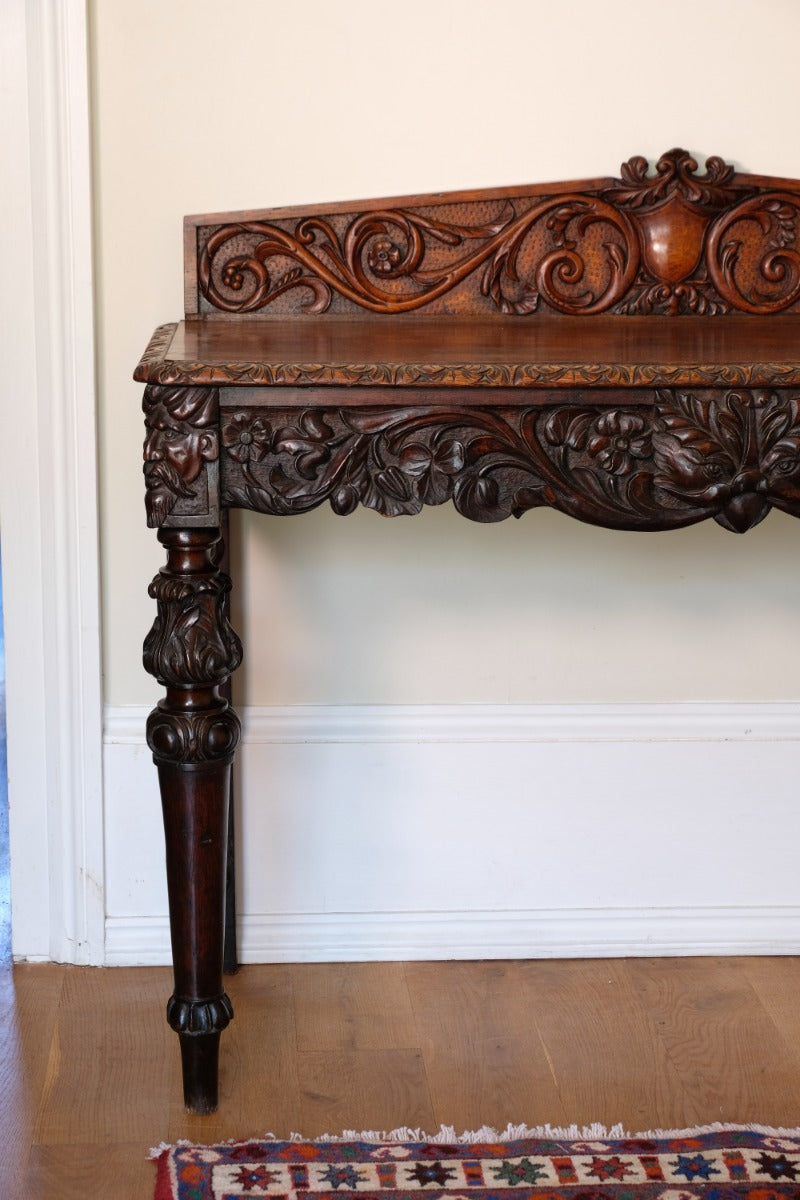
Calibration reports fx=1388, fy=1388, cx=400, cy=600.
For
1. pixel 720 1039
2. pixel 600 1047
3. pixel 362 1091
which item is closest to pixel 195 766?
pixel 362 1091

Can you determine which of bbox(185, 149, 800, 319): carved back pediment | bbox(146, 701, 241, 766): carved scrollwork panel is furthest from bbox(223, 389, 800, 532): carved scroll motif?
bbox(185, 149, 800, 319): carved back pediment

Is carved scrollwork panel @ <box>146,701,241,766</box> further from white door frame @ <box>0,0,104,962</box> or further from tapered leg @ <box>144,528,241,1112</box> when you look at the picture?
white door frame @ <box>0,0,104,962</box>

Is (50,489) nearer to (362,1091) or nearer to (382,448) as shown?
(382,448)

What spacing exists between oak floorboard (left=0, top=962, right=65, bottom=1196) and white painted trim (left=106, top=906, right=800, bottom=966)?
12cm

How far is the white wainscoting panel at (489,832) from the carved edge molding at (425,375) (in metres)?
0.78

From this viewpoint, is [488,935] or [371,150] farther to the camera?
[488,935]

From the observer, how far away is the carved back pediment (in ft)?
6.48

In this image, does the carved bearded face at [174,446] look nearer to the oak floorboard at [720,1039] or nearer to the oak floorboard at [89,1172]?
the oak floorboard at [89,1172]

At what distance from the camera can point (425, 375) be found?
145 centimetres

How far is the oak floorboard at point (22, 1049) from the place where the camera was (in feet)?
5.48

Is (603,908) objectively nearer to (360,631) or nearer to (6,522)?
(360,631)

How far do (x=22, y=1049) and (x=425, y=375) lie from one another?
3.59 feet

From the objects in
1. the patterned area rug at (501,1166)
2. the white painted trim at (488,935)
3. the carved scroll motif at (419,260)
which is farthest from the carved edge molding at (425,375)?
the white painted trim at (488,935)

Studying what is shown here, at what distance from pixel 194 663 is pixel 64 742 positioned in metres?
0.63
